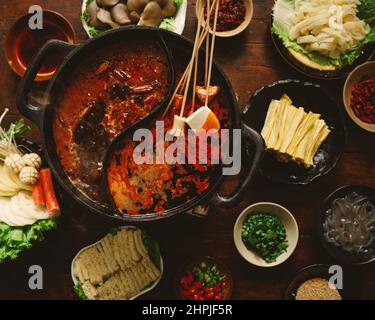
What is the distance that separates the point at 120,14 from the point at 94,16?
165 millimetres

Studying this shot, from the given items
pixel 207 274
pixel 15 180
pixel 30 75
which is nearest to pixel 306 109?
pixel 207 274

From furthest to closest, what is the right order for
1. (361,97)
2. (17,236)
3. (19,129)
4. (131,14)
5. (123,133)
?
(361,97) → (131,14) → (19,129) → (17,236) → (123,133)

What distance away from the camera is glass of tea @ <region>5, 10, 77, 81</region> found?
3465 mm

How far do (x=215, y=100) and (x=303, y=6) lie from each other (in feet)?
3.50

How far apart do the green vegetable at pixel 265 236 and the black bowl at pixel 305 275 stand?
19 cm

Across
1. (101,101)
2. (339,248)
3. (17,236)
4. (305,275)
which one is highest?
(101,101)

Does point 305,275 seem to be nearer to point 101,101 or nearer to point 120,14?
point 101,101

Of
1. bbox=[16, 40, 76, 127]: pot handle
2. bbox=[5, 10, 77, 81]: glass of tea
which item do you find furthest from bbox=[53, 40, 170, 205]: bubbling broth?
bbox=[5, 10, 77, 81]: glass of tea

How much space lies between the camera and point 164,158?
307 centimetres

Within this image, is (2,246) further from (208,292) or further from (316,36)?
(316,36)

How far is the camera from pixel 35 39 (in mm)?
3533

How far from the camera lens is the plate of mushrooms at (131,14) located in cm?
345

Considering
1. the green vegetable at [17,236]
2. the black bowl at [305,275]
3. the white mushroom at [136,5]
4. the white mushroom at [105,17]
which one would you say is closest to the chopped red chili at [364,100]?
the black bowl at [305,275]

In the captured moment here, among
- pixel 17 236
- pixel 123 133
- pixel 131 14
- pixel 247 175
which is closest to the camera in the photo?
pixel 247 175
